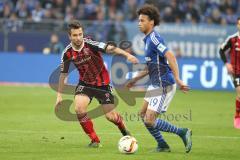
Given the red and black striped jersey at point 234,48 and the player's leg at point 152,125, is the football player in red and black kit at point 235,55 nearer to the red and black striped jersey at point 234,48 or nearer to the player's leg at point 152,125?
the red and black striped jersey at point 234,48

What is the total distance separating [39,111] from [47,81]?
8.89m

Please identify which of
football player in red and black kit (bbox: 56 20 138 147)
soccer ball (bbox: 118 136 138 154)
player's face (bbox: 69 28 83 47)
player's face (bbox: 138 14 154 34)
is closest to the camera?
soccer ball (bbox: 118 136 138 154)

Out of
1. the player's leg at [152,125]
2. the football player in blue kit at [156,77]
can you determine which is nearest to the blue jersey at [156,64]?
the football player in blue kit at [156,77]

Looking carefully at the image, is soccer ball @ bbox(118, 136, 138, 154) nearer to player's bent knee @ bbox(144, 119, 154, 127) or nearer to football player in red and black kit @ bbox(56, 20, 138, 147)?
player's bent knee @ bbox(144, 119, 154, 127)

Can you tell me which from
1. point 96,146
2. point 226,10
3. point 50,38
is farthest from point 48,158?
point 226,10

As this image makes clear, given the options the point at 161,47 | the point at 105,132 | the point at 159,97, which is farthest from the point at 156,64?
the point at 105,132

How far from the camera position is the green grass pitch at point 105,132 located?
1103 cm

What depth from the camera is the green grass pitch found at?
1103 cm

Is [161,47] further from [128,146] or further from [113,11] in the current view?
[113,11]

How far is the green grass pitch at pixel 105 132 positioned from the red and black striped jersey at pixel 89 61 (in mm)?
1202

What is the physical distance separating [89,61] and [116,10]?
19.0 m

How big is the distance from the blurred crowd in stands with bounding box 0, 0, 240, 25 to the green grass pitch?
24.3ft

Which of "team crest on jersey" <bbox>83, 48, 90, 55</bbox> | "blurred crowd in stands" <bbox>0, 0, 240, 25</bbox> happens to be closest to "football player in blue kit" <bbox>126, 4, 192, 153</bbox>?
"team crest on jersey" <bbox>83, 48, 90, 55</bbox>

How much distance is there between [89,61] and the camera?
11977mm
